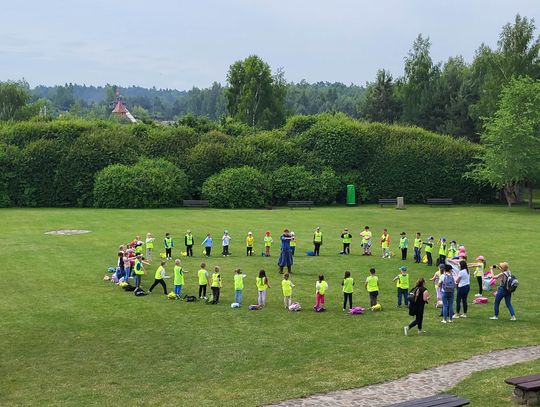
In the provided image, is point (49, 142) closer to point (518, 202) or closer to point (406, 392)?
point (518, 202)

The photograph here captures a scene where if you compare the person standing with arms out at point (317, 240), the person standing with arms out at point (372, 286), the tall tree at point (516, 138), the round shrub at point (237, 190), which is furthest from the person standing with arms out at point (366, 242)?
the round shrub at point (237, 190)

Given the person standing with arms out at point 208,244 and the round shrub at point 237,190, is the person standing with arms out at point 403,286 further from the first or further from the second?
the round shrub at point 237,190

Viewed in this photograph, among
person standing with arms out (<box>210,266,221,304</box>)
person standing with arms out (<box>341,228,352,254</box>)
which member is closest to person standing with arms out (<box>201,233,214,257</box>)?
person standing with arms out (<box>341,228,352,254</box>)

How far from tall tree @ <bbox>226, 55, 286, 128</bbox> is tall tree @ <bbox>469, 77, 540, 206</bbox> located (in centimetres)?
4179

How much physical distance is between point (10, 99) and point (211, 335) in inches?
3326

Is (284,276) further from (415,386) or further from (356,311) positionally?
(415,386)

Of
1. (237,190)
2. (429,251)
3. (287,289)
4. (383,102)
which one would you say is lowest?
(287,289)

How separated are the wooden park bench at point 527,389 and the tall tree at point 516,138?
3986 cm

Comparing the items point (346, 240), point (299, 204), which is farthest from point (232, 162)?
point (346, 240)

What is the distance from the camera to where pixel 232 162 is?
192ft

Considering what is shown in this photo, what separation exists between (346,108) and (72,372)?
550 ft

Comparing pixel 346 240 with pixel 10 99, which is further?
pixel 10 99

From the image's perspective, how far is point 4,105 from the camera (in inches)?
3565

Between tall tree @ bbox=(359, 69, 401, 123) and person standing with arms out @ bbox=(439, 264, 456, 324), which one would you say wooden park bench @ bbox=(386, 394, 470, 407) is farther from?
tall tree @ bbox=(359, 69, 401, 123)
